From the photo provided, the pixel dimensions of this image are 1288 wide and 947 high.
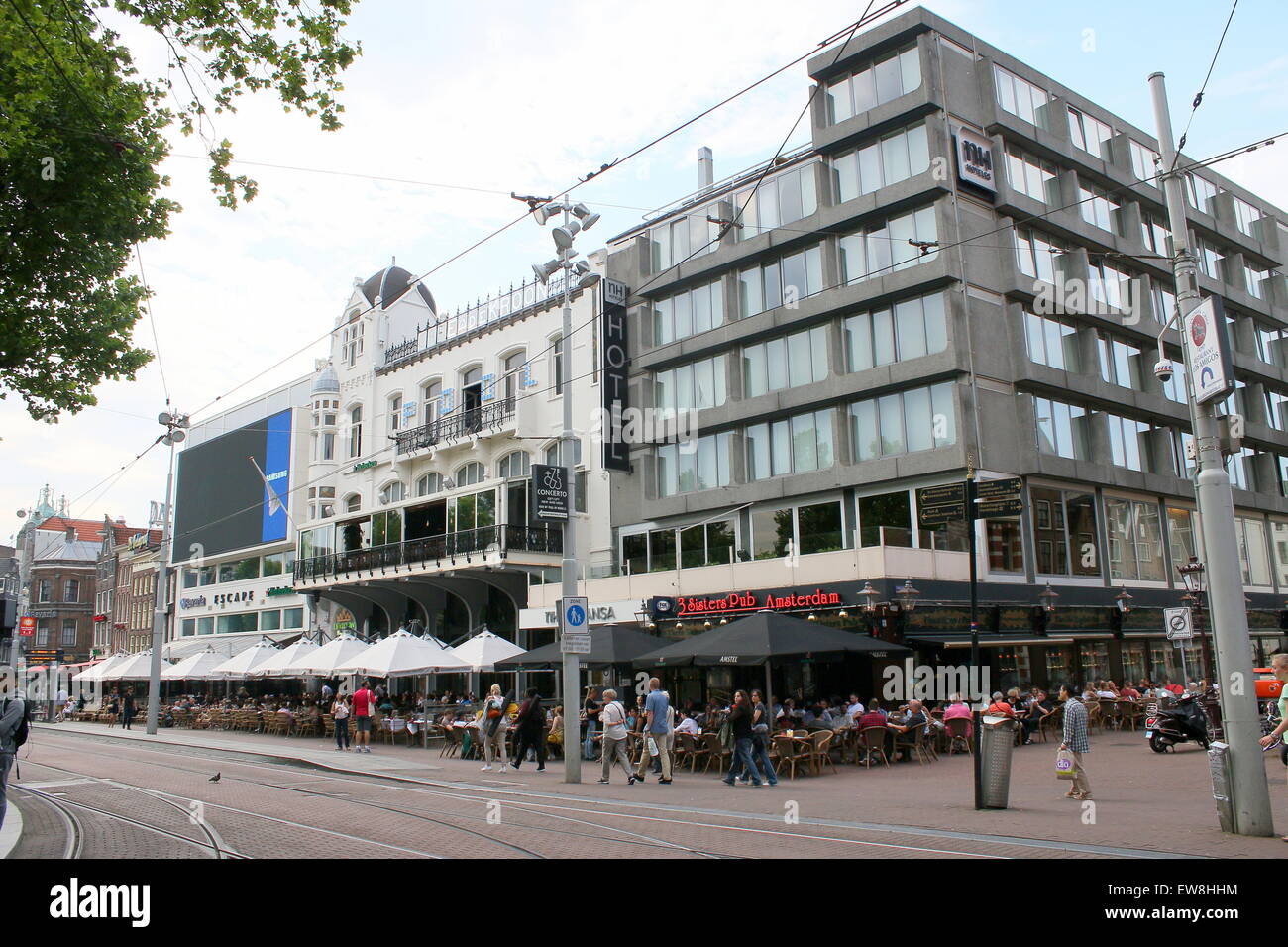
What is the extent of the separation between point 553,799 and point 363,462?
107 feet

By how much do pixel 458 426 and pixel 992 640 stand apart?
22.7m

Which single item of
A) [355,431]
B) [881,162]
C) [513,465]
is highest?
[881,162]

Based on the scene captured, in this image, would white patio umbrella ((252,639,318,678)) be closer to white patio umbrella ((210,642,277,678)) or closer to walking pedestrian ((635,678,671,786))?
white patio umbrella ((210,642,277,678))

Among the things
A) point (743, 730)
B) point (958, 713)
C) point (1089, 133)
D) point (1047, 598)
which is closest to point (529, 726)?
point (743, 730)

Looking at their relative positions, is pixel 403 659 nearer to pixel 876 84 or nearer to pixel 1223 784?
pixel 1223 784

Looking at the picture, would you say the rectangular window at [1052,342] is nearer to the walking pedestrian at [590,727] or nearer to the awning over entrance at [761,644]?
the awning over entrance at [761,644]

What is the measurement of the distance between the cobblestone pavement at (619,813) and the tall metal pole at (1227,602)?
17.8 inches

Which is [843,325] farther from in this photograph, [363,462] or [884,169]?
[363,462]

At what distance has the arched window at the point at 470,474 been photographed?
3925 centimetres

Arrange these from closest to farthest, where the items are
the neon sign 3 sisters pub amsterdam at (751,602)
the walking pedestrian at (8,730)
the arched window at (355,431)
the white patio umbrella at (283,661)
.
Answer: the walking pedestrian at (8,730) < the neon sign 3 sisters pub amsterdam at (751,602) < the white patio umbrella at (283,661) < the arched window at (355,431)

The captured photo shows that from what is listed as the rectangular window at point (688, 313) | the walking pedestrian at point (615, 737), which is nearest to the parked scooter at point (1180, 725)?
the walking pedestrian at point (615, 737)

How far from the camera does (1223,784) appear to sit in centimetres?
1024

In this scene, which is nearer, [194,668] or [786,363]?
[786,363]
